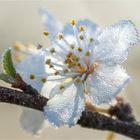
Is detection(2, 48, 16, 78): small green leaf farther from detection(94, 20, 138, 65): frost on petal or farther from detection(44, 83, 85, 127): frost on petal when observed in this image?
detection(94, 20, 138, 65): frost on petal

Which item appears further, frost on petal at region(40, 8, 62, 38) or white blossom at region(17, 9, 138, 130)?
frost on petal at region(40, 8, 62, 38)

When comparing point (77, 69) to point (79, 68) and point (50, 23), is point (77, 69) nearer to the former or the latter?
point (79, 68)

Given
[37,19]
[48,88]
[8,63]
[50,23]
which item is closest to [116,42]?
[48,88]

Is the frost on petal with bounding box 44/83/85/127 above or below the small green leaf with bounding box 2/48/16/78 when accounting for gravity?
below

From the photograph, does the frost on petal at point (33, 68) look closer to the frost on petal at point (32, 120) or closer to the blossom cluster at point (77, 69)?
the blossom cluster at point (77, 69)

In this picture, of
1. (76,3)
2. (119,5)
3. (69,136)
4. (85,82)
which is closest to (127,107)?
(85,82)

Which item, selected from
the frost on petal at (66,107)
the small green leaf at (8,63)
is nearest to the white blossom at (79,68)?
the frost on petal at (66,107)

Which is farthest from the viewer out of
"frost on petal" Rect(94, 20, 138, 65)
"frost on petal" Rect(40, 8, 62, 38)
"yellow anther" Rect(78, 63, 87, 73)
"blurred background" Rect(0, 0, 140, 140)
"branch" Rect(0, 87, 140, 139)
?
"blurred background" Rect(0, 0, 140, 140)

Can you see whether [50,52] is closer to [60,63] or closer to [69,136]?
[60,63]

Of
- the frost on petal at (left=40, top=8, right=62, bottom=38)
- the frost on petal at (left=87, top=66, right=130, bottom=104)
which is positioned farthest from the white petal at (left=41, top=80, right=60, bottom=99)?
the frost on petal at (left=40, top=8, right=62, bottom=38)
